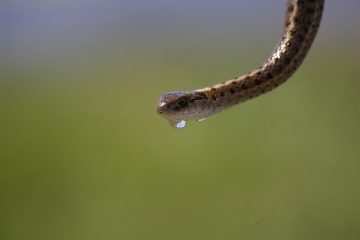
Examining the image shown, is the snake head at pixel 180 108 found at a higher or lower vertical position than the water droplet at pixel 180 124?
higher

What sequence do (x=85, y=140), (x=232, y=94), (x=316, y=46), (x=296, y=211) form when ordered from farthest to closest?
1. (x=316, y=46)
2. (x=85, y=140)
3. (x=296, y=211)
4. (x=232, y=94)

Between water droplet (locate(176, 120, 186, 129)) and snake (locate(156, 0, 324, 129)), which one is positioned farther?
water droplet (locate(176, 120, 186, 129))

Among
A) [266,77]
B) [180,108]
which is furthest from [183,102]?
[266,77]

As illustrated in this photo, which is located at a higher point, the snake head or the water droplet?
the snake head

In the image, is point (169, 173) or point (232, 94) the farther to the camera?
point (169, 173)

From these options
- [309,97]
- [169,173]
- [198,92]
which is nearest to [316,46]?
[309,97]

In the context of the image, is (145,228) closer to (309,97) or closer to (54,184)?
(54,184)

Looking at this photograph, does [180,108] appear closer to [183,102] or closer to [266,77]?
[183,102]
